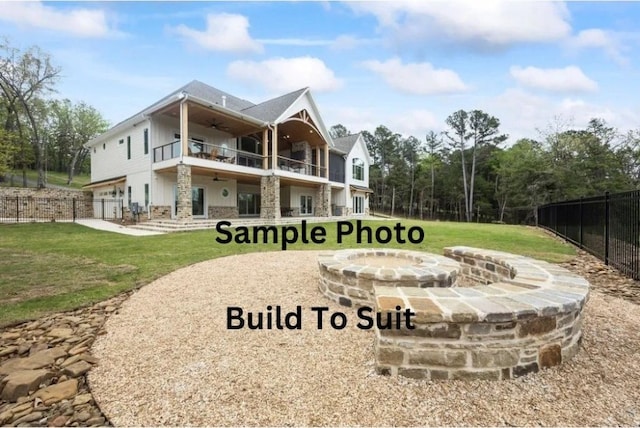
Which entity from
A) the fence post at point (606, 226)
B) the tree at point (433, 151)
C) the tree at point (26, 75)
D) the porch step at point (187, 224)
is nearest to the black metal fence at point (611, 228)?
the fence post at point (606, 226)

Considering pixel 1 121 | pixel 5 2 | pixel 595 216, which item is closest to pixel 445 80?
pixel 595 216

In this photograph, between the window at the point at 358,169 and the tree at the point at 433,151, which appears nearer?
the window at the point at 358,169

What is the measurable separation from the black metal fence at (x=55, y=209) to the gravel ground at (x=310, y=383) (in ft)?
60.1

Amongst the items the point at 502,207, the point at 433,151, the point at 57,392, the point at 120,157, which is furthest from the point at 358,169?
the point at 57,392

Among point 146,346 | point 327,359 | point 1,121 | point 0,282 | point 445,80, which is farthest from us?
point 1,121

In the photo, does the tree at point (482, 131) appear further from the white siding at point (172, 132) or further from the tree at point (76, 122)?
the tree at point (76, 122)

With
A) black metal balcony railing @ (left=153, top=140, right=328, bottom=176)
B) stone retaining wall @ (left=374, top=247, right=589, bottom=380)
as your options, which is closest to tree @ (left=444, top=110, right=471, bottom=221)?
black metal balcony railing @ (left=153, top=140, right=328, bottom=176)

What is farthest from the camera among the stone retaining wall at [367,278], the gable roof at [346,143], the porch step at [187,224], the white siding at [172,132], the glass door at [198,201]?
the gable roof at [346,143]

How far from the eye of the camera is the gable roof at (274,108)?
17736 mm

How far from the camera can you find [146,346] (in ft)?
9.84

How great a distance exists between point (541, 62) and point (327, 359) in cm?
2003

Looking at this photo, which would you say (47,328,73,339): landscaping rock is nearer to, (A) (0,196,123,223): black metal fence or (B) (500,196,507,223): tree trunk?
(A) (0,196,123,223): black metal fence

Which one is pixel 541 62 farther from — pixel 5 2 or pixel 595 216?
pixel 5 2

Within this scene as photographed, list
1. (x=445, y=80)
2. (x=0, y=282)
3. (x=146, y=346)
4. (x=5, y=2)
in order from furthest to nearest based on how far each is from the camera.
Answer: (x=445, y=80), (x=5, y=2), (x=0, y=282), (x=146, y=346)
